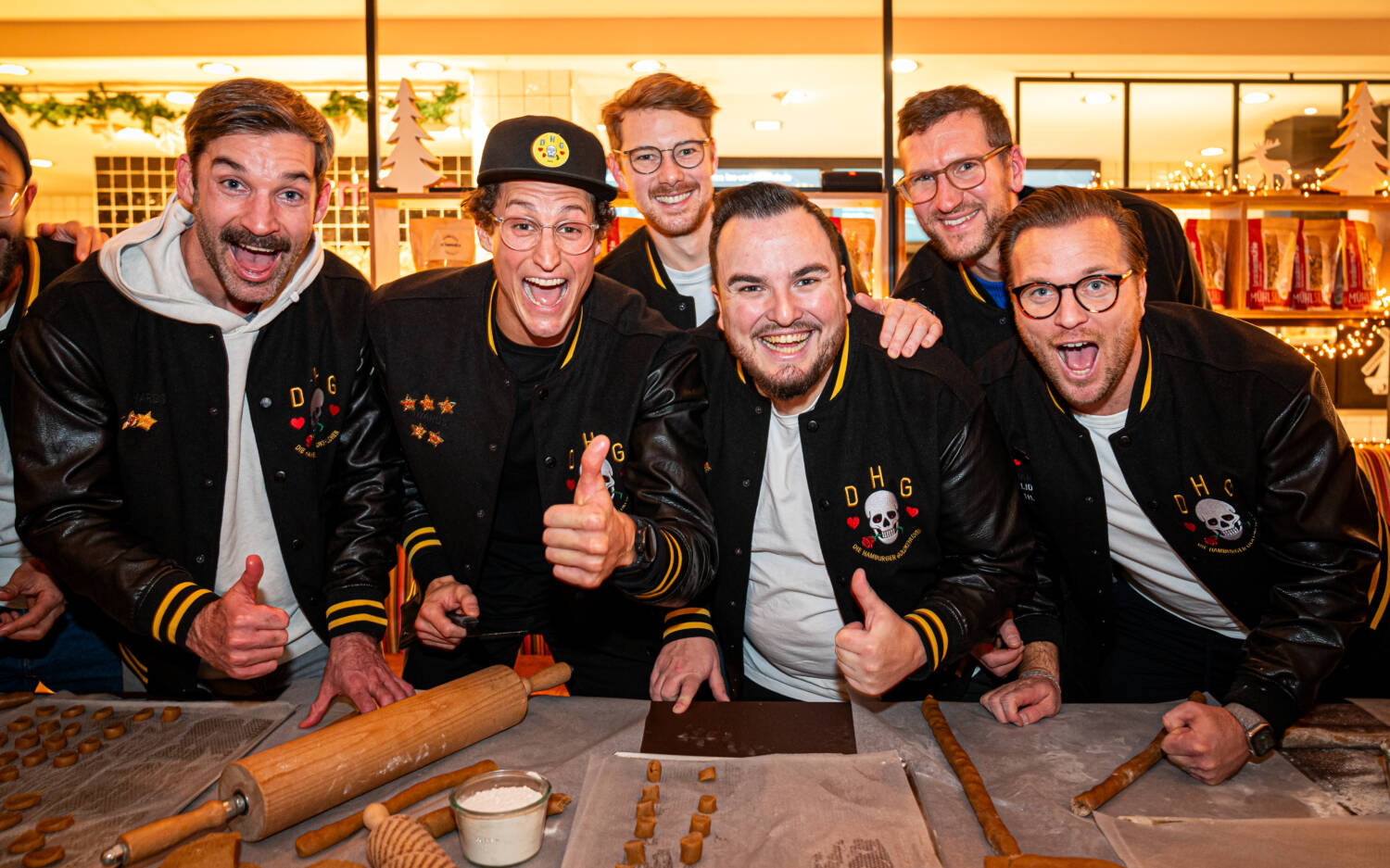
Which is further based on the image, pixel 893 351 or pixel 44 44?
pixel 44 44

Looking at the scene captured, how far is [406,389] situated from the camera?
2.24 m

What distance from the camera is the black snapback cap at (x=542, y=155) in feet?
7.03

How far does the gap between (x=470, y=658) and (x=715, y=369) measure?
3.09 feet

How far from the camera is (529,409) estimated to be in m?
2.26

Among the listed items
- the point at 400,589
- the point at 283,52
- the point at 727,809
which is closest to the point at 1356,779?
the point at 727,809

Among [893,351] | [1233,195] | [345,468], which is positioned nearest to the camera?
[893,351]

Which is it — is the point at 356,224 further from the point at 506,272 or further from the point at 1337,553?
the point at 1337,553

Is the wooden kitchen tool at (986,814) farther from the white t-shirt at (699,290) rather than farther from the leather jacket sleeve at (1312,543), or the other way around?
the white t-shirt at (699,290)

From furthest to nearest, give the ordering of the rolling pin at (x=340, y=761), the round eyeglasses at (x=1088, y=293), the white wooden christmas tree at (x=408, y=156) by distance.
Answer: the white wooden christmas tree at (x=408, y=156)
the round eyeglasses at (x=1088, y=293)
the rolling pin at (x=340, y=761)

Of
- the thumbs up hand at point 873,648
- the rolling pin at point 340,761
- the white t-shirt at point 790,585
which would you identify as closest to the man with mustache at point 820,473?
the white t-shirt at point 790,585

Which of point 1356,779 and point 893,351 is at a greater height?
point 893,351

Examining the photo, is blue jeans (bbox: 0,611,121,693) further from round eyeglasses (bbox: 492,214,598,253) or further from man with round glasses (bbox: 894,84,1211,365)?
man with round glasses (bbox: 894,84,1211,365)

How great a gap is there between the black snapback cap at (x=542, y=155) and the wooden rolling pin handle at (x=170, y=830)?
1396mm

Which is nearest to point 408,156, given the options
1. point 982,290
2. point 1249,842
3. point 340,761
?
point 982,290
